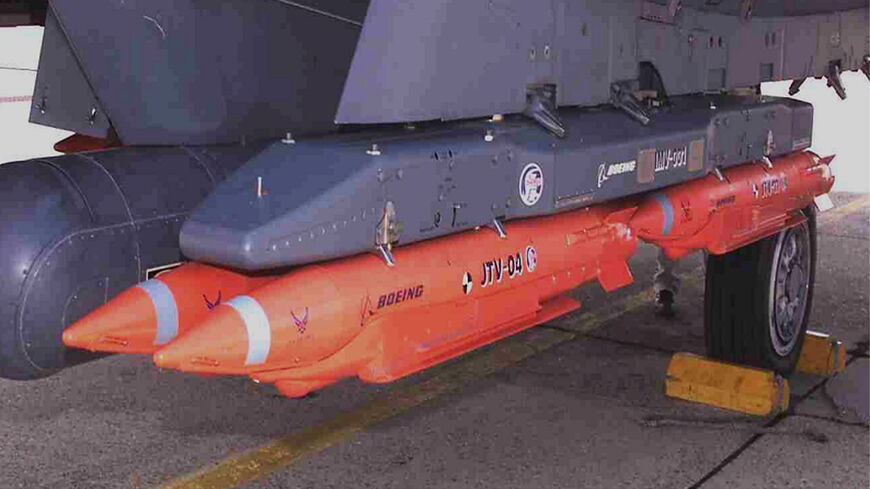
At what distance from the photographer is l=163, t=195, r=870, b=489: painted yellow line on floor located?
4328 mm

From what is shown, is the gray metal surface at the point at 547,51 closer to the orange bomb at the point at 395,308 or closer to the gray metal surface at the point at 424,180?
the gray metal surface at the point at 424,180

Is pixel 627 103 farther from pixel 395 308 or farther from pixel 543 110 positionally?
pixel 395 308

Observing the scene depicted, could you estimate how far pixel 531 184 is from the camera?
365cm

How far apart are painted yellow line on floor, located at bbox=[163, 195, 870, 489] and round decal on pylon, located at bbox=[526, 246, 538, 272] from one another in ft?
4.66

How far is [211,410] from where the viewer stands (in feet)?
16.4

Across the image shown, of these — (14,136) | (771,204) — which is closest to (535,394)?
(771,204)

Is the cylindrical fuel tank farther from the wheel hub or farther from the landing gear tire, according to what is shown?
the wheel hub

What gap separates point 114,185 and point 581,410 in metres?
2.55

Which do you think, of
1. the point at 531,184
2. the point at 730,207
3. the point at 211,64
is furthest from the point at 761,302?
the point at 211,64

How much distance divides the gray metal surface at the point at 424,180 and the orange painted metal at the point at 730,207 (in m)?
0.12

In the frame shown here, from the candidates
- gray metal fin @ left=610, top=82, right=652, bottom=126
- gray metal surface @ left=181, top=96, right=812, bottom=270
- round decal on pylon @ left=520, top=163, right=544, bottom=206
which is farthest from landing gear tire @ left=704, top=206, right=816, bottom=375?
round decal on pylon @ left=520, top=163, right=544, bottom=206

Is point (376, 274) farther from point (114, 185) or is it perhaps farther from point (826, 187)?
point (826, 187)

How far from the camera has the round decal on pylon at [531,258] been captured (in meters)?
3.71

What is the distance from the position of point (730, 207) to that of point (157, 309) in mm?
2728
